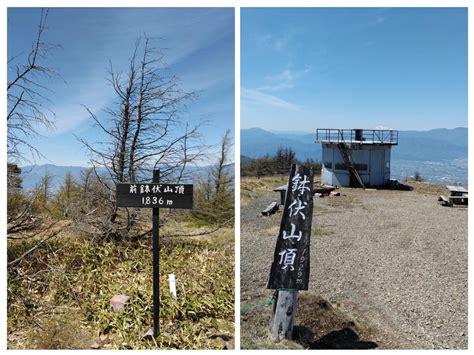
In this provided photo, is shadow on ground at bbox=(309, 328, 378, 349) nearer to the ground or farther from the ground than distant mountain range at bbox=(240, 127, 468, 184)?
nearer to the ground

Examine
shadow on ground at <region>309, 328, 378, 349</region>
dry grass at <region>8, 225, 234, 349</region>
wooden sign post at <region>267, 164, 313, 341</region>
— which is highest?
wooden sign post at <region>267, 164, 313, 341</region>

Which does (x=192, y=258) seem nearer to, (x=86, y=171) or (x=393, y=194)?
(x=86, y=171)

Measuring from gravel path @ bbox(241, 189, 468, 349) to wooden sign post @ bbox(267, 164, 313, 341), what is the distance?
0.82 m

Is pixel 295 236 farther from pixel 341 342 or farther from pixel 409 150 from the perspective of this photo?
pixel 409 150

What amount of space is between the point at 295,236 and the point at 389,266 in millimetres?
2138

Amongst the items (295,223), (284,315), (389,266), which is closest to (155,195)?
(295,223)

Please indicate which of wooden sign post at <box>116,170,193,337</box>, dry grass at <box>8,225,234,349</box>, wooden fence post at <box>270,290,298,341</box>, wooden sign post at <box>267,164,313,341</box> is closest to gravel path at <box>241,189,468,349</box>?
dry grass at <box>8,225,234,349</box>

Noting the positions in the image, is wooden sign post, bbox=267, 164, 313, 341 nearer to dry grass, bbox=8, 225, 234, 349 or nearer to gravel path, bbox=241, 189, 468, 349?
Answer: dry grass, bbox=8, 225, 234, 349

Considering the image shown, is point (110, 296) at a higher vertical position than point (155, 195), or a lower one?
lower

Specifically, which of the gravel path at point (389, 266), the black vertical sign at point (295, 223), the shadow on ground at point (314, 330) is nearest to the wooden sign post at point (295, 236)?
the black vertical sign at point (295, 223)

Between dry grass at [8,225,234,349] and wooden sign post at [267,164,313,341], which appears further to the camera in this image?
dry grass at [8,225,234,349]

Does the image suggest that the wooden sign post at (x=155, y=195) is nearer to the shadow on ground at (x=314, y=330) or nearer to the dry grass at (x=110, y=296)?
the dry grass at (x=110, y=296)

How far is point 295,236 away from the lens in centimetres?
184

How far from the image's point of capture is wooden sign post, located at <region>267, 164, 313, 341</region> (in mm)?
1842
